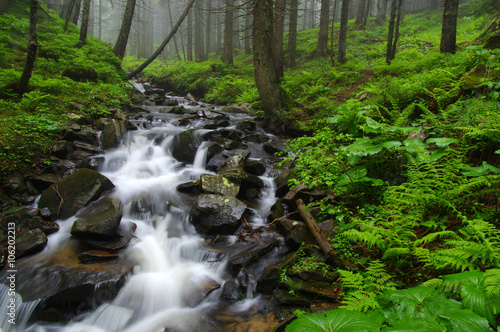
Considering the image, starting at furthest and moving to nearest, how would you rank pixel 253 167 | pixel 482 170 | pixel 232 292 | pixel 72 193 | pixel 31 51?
pixel 253 167
pixel 31 51
pixel 72 193
pixel 232 292
pixel 482 170

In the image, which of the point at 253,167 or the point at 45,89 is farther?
the point at 45,89

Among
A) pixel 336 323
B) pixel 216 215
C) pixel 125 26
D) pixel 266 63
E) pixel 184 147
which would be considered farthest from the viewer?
pixel 125 26

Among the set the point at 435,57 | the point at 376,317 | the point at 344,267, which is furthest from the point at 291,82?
→ the point at 376,317

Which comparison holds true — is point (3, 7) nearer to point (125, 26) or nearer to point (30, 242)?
point (125, 26)

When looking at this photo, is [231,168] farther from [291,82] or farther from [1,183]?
[291,82]

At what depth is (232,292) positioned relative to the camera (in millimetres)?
4098

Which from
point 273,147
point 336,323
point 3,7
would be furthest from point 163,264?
point 3,7

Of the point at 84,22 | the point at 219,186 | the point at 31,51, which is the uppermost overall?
the point at 84,22

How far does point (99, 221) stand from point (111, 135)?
4058 millimetres

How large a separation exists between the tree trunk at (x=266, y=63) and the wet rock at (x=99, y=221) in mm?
6637

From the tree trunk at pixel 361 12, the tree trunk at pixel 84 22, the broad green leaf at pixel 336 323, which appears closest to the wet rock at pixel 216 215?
the broad green leaf at pixel 336 323

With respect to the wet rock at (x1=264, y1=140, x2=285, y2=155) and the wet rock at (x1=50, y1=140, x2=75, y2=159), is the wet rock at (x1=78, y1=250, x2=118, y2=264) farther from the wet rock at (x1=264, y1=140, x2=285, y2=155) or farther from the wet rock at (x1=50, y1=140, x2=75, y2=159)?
the wet rock at (x1=264, y1=140, x2=285, y2=155)

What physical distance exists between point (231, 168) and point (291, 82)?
748cm

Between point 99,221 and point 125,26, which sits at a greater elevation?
point 125,26
